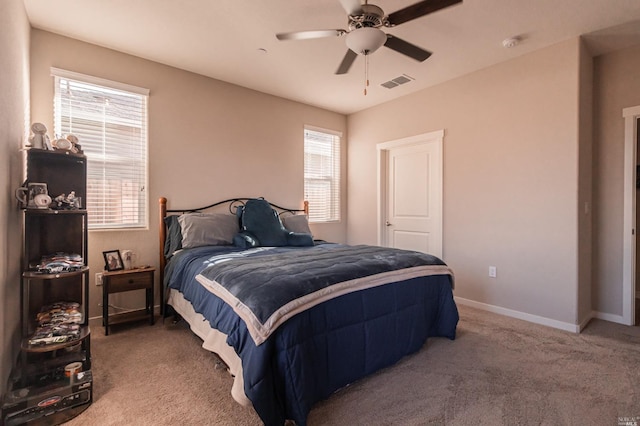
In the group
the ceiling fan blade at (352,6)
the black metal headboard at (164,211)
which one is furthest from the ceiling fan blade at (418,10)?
the black metal headboard at (164,211)

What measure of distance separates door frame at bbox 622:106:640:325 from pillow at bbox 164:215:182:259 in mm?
4514

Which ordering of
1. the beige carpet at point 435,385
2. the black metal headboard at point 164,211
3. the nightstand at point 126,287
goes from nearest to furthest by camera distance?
the beige carpet at point 435,385 → the nightstand at point 126,287 → the black metal headboard at point 164,211

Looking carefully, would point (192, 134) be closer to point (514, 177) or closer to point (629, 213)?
point (514, 177)

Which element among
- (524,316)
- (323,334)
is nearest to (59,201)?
(323,334)

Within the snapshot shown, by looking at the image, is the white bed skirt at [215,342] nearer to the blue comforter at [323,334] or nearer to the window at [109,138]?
the blue comforter at [323,334]

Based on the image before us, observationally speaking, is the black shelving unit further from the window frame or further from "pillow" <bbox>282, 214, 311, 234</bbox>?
the window frame

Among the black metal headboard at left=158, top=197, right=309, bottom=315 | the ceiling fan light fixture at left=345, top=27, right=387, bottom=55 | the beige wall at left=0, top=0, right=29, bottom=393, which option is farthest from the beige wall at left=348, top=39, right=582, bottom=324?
the beige wall at left=0, top=0, right=29, bottom=393

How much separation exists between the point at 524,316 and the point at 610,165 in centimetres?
179

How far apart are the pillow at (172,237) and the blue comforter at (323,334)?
0.33 m

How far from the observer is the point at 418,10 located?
6.46 ft

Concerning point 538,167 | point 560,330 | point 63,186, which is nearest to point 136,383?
point 63,186

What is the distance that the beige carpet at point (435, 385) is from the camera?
1.74m

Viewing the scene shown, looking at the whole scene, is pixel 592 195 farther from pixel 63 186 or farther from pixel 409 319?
pixel 63 186

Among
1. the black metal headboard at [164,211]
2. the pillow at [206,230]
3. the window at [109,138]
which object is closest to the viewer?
the window at [109,138]
